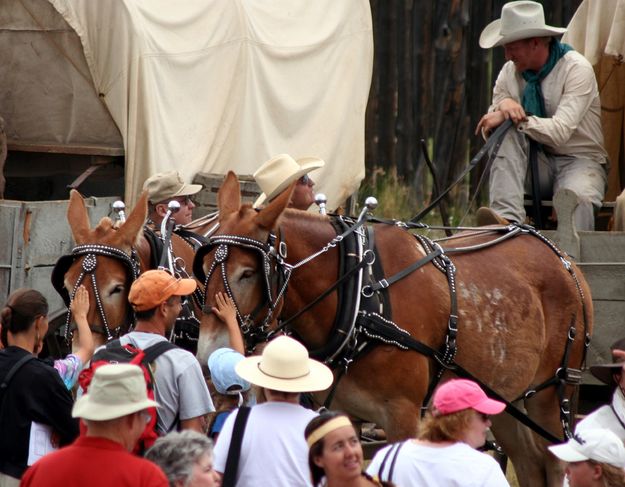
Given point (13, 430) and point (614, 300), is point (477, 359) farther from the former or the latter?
point (13, 430)

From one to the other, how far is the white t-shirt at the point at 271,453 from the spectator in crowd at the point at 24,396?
3.46 feet

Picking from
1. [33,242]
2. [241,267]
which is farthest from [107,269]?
[33,242]

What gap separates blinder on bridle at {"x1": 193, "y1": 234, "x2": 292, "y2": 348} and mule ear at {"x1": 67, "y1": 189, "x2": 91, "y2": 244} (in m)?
0.62

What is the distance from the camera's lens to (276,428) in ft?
15.8

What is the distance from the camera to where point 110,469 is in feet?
13.5

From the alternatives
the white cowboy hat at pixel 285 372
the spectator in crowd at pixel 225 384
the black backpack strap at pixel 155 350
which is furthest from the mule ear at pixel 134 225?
the white cowboy hat at pixel 285 372

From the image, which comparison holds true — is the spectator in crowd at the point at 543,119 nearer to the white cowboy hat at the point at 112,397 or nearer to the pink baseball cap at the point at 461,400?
the pink baseball cap at the point at 461,400

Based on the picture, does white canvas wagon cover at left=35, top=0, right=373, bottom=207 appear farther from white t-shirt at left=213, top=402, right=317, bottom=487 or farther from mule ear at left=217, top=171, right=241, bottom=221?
white t-shirt at left=213, top=402, right=317, bottom=487

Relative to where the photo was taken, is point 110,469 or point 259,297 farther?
point 259,297

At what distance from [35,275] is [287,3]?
13.7ft

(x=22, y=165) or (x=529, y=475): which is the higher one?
(x=22, y=165)

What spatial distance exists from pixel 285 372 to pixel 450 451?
63 centimetres

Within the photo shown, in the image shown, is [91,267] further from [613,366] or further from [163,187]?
[613,366]

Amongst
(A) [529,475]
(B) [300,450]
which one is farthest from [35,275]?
(B) [300,450]
